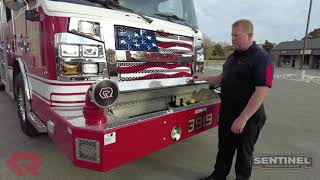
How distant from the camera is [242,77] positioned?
2.92m

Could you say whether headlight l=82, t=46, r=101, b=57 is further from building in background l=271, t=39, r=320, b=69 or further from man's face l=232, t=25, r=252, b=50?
building in background l=271, t=39, r=320, b=69

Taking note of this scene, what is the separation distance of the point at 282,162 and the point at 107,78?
2769 mm

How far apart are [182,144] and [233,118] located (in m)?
1.68

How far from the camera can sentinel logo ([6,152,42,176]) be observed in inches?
142

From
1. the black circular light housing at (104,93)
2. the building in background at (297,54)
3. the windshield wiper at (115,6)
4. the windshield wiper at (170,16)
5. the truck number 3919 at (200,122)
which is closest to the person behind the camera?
the black circular light housing at (104,93)

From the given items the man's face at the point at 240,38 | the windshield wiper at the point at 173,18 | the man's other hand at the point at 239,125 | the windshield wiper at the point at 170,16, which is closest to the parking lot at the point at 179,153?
the man's other hand at the point at 239,125

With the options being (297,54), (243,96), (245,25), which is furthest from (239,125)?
(297,54)

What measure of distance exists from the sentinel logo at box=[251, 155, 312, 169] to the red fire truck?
89 cm

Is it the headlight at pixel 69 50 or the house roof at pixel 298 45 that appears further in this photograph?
the house roof at pixel 298 45

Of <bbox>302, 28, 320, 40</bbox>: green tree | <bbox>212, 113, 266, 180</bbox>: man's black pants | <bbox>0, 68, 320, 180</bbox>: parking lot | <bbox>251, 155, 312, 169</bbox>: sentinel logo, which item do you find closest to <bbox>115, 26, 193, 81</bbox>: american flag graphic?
<bbox>212, 113, 266, 180</bbox>: man's black pants

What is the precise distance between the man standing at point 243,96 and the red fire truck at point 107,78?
42cm

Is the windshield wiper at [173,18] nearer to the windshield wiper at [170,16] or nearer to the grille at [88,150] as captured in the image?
the windshield wiper at [170,16]

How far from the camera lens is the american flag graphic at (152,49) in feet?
10.6

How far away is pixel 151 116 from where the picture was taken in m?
2.85
